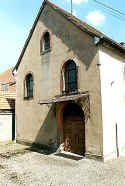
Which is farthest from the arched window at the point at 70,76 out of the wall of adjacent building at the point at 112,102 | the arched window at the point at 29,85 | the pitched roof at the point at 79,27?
the arched window at the point at 29,85

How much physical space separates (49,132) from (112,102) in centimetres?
448

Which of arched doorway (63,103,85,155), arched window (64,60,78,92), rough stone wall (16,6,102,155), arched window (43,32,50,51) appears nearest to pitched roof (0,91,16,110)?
rough stone wall (16,6,102,155)

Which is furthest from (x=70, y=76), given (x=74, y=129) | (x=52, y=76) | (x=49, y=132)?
(x=49, y=132)

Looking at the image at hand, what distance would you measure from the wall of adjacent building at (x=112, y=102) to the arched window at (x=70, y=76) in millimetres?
1820

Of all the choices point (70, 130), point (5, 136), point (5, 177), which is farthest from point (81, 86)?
point (5, 136)

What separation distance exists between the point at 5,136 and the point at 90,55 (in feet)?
34.0

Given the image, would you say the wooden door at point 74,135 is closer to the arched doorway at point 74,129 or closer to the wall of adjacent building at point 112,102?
the arched doorway at point 74,129

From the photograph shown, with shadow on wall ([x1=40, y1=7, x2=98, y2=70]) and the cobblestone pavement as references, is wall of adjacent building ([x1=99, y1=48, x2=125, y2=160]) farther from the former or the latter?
the cobblestone pavement

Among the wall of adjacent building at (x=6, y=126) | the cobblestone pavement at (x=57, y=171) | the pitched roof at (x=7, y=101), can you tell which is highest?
the pitched roof at (x=7, y=101)

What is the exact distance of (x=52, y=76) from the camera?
12.1 metres

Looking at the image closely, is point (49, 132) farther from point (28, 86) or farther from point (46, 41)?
point (46, 41)

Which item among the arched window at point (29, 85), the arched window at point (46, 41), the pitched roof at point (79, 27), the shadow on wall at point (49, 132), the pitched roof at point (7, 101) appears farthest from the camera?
the pitched roof at point (7, 101)

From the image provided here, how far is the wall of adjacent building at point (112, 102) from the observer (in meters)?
9.43

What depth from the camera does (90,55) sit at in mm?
9812
